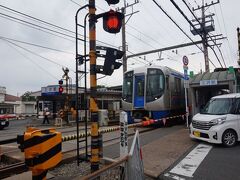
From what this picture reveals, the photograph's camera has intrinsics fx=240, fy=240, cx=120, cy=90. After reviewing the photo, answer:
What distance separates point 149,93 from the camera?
1420 centimetres

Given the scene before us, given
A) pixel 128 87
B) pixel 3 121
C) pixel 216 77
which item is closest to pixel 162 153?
pixel 216 77

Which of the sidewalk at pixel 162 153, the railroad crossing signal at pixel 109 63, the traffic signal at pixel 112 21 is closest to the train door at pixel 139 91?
the sidewalk at pixel 162 153

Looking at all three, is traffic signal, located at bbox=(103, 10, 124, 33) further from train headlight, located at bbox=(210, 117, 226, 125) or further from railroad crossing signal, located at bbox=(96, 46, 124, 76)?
train headlight, located at bbox=(210, 117, 226, 125)

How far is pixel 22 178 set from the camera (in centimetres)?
537

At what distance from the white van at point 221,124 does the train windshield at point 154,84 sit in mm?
4588

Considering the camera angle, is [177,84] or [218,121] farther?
[177,84]

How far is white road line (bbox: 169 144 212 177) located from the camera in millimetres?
5832

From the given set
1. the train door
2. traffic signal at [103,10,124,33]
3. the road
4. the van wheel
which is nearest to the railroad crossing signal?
traffic signal at [103,10,124,33]

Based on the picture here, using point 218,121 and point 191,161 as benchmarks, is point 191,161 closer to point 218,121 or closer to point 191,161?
point 191,161

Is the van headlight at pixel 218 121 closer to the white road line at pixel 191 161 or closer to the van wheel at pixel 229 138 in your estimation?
the van wheel at pixel 229 138

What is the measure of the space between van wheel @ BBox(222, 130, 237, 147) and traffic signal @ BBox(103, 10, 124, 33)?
5.74 m

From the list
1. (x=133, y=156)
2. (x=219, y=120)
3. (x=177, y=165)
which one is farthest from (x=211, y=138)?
(x=133, y=156)

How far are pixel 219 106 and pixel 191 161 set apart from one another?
368 centimetres

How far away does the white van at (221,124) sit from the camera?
27.7 ft
